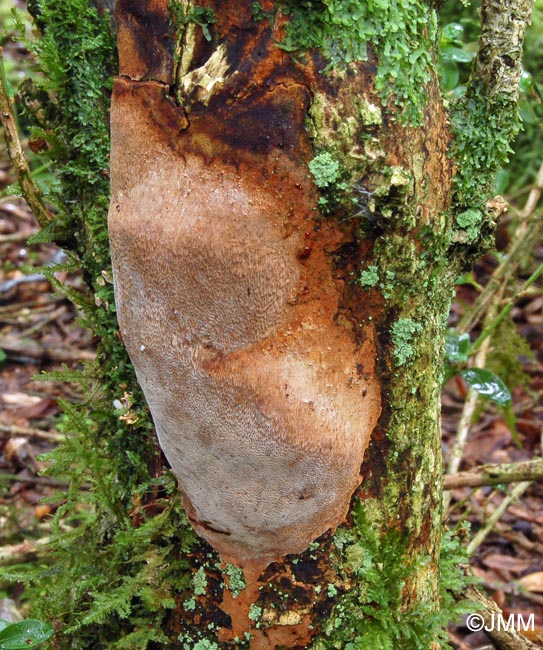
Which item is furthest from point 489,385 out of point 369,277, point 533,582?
point 369,277

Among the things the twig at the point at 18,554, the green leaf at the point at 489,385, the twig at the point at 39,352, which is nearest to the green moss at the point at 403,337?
the green leaf at the point at 489,385

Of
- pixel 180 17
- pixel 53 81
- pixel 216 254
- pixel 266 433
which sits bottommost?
pixel 266 433

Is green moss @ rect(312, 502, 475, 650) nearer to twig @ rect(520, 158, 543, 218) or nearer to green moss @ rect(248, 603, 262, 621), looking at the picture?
green moss @ rect(248, 603, 262, 621)

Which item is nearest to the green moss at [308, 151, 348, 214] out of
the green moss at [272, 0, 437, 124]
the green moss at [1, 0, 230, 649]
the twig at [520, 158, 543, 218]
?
the green moss at [272, 0, 437, 124]

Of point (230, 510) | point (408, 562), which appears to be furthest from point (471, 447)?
point (230, 510)

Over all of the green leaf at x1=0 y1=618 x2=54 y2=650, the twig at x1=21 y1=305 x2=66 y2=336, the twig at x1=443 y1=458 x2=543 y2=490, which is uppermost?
the green leaf at x1=0 y1=618 x2=54 y2=650

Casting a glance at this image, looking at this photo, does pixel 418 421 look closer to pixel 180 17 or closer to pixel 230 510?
pixel 230 510
